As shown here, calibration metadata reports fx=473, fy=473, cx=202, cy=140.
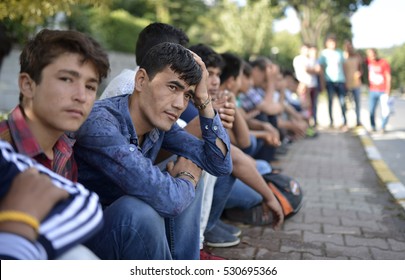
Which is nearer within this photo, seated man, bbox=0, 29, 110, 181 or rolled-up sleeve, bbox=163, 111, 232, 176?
seated man, bbox=0, 29, 110, 181

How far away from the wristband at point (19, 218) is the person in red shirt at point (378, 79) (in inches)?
416

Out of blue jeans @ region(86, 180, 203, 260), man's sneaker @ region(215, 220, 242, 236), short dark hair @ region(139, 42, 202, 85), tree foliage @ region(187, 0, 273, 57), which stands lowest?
tree foliage @ region(187, 0, 273, 57)

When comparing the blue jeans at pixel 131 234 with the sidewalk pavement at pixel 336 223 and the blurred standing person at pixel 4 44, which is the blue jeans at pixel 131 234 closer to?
the sidewalk pavement at pixel 336 223

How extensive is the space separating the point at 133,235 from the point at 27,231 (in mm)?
786

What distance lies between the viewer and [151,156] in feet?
9.02

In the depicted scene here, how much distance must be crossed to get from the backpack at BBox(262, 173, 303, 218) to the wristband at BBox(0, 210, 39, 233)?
3.03 meters

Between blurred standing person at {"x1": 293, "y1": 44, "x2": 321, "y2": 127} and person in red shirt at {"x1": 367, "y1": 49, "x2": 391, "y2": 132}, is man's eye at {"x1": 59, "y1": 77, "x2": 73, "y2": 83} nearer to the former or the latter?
blurred standing person at {"x1": 293, "y1": 44, "x2": 321, "y2": 127}

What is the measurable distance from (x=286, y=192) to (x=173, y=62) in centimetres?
216

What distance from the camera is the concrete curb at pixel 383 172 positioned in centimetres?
520

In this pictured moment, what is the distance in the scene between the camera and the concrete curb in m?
5.20

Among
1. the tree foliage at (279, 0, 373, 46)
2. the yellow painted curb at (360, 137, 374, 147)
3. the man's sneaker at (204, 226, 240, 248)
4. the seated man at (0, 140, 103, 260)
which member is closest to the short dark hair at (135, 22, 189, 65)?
the man's sneaker at (204, 226, 240, 248)

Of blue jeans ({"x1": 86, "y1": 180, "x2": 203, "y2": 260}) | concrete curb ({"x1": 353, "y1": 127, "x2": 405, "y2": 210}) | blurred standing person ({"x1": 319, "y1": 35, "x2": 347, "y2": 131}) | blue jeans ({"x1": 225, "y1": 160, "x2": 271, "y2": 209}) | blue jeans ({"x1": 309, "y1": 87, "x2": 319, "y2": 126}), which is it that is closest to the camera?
blue jeans ({"x1": 86, "y1": 180, "x2": 203, "y2": 260})

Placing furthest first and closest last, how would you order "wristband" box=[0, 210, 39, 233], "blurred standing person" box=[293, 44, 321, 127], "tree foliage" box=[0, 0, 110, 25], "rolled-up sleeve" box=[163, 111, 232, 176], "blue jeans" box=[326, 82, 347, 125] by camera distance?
"blurred standing person" box=[293, 44, 321, 127] → "blue jeans" box=[326, 82, 347, 125] → "tree foliage" box=[0, 0, 110, 25] → "rolled-up sleeve" box=[163, 111, 232, 176] → "wristband" box=[0, 210, 39, 233]

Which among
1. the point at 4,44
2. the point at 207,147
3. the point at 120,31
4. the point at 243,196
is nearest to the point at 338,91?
the point at 4,44
